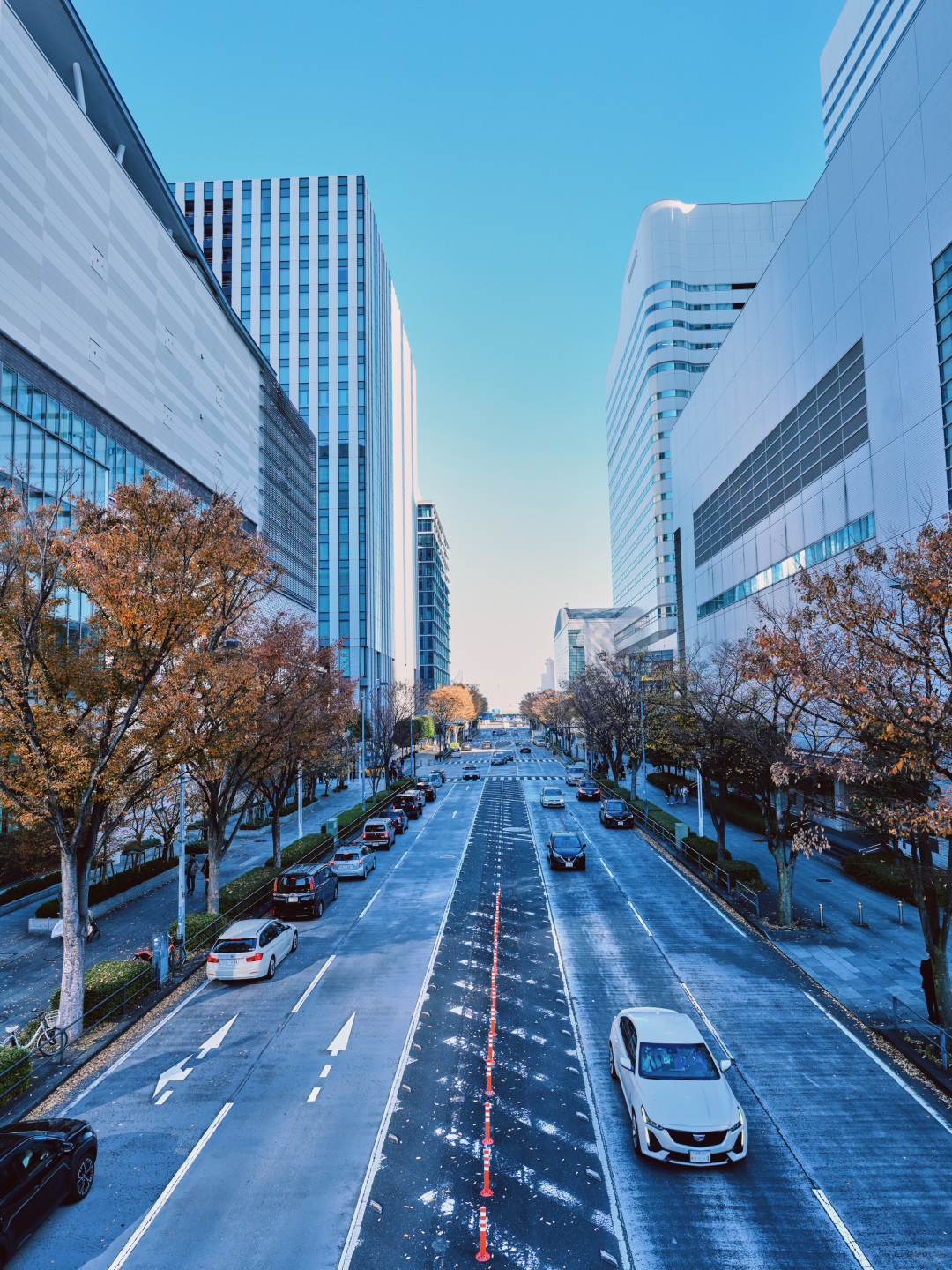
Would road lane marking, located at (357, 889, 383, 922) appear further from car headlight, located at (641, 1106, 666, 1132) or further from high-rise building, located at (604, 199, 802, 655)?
high-rise building, located at (604, 199, 802, 655)

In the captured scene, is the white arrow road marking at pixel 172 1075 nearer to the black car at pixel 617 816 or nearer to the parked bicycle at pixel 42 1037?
the parked bicycle at pixel 42 1037

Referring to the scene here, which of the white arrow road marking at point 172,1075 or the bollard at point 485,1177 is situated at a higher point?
the bollard at point 485,1177

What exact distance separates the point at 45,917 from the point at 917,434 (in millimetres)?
35046

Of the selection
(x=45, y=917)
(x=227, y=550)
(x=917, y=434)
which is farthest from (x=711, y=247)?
(x=45, y=917)

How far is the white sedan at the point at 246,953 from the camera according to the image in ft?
60.0

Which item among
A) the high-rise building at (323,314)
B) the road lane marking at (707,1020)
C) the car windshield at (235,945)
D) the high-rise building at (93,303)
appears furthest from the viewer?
the high-rise building at (323,314)

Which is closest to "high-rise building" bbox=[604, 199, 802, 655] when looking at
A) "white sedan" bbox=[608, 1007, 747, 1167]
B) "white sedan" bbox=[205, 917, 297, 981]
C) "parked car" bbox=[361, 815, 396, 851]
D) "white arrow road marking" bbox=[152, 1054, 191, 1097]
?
"parked car" bbox=[361, 815, 396, 851]

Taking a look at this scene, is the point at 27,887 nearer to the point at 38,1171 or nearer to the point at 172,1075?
the point at 172,1075

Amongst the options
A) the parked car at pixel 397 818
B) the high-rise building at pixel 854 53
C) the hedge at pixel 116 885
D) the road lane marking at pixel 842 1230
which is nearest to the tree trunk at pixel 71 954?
the hedge at pixel 116 885

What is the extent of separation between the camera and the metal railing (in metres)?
13.3

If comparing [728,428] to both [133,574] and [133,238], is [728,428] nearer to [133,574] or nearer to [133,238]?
[133,238]

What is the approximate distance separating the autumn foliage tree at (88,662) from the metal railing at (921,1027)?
16843mm

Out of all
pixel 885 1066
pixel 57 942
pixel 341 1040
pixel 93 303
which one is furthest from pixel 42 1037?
pixel 93 303

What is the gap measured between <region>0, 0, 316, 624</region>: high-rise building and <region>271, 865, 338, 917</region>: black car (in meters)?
13.5
